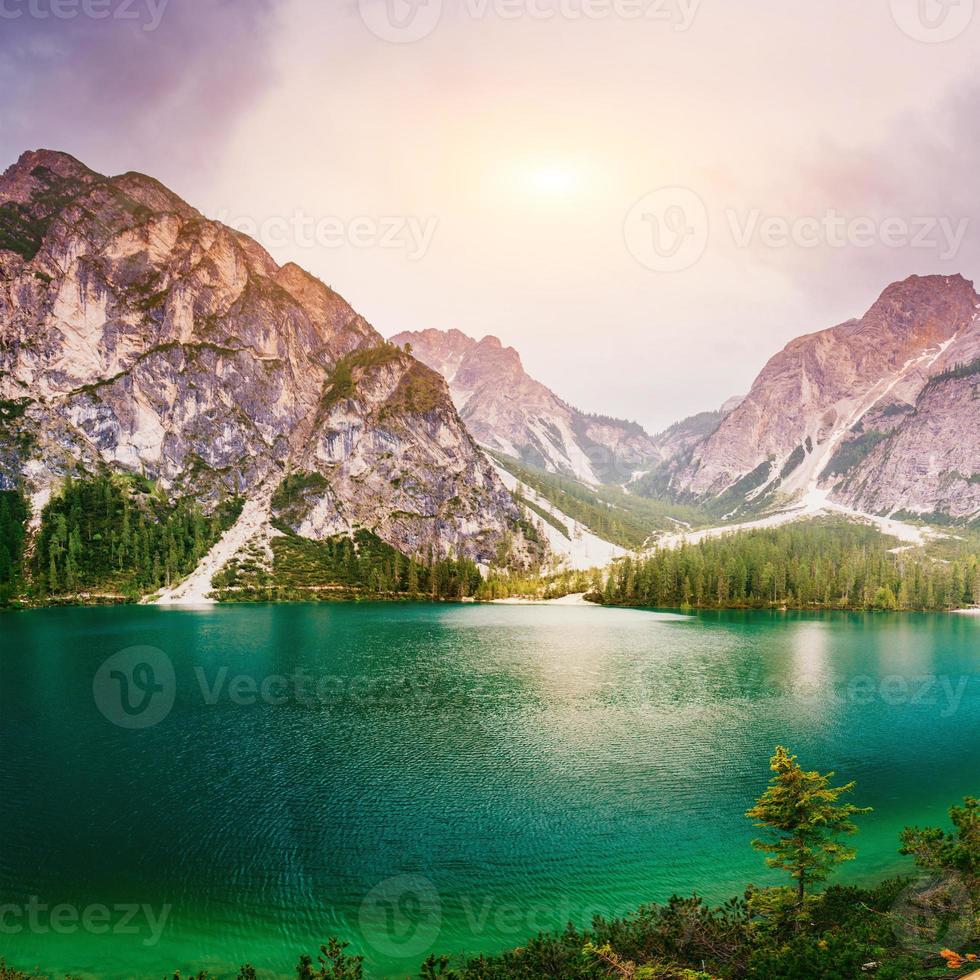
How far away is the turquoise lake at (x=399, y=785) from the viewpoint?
89.5ft

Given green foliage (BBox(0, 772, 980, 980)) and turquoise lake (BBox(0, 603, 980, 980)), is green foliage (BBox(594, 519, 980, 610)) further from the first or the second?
green foliage (BBox(0, 772, 980, 980))

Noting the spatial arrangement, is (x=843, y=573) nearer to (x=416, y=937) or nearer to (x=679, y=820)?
(x=679, y=820)

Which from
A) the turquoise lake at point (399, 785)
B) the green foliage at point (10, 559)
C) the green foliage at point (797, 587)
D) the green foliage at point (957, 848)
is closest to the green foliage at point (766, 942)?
the green foliage at point (957, 848)

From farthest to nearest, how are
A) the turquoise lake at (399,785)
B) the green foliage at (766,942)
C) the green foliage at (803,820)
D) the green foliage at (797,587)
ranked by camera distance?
the green foliage at (797,587)
the turquoise lake at (399,785)
the green foliage at (803,820)
the green foliage at (766,942)

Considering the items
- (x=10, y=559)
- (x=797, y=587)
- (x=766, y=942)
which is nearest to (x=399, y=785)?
(x=766, y=942)

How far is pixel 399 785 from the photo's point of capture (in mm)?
42281

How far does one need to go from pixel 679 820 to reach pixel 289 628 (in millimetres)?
102139

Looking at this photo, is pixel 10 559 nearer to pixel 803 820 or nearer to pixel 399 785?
pixel 399 785

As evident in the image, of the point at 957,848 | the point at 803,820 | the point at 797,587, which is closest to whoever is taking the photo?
Answer: the point at 957,848

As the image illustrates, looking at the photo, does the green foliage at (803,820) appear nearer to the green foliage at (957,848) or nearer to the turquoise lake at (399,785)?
the green foliage at (957,848)

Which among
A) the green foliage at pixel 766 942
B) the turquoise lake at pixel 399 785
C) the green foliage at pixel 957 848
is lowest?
the turquoise lake at pixel 399 785

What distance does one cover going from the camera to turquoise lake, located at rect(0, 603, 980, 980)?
27.3 meters

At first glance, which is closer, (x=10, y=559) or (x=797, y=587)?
(x=10, y=559)

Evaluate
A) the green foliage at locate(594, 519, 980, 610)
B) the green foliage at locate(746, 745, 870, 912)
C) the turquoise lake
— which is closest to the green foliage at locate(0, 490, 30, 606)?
the turquoise lake
